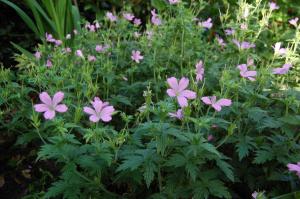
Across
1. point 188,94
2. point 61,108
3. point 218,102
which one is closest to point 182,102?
point 188,94

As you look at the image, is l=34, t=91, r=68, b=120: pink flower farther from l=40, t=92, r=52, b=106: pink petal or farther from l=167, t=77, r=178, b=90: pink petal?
l=167, t=77, r=178, b=90: pink petal

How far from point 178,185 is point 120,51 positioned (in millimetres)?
1084

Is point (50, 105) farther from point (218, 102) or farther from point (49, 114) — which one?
point (218, 102)

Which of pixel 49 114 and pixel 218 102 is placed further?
pixel 218 102

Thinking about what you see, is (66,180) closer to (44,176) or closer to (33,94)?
(44,176)

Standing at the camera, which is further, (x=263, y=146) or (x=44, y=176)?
(x=44, y=176)

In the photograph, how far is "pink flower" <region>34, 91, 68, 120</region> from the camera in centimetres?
149

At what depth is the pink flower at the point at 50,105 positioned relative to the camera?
1486 mm

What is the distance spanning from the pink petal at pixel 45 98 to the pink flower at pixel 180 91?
1.47 feet

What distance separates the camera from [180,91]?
1.55m

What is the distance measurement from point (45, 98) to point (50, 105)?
1.6 inches

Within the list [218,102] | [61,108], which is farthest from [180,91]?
[61,108]

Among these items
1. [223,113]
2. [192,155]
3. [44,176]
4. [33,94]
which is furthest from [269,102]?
[33,94]

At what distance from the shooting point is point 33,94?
2.71 m
